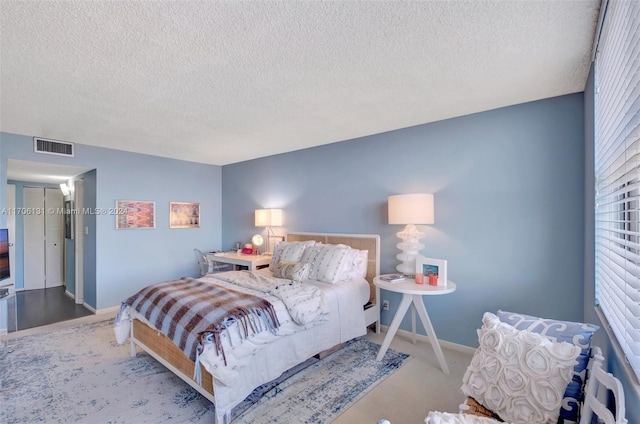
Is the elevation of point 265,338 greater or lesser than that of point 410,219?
lesser

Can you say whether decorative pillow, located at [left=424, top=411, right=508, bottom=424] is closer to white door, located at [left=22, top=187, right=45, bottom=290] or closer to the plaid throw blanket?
the plaid throw blanket

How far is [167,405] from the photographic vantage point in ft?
7.12

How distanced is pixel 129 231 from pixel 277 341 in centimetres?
349

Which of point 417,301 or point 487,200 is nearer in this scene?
point 417,301

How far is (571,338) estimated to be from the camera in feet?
4.50

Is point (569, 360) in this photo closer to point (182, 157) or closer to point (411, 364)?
point (411, 364)

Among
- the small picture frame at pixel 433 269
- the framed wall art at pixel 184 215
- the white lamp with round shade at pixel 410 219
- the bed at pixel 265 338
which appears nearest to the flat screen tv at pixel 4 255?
the bed at pixel 265 338

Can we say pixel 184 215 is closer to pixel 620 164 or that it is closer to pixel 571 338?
pixel 571 338

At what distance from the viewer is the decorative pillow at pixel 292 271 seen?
10.5ft

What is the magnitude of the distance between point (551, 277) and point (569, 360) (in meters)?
1.57

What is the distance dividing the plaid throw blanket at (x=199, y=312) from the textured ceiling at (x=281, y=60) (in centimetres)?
168

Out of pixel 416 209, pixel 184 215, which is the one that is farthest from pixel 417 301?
pixel 184 215

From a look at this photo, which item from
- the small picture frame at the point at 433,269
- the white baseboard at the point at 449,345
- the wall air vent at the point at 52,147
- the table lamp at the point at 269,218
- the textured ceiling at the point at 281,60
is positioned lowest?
the white baseboard at the point at 449,345

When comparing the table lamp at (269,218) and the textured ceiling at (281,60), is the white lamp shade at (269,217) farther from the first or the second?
the textured ceiling at (281,60)
